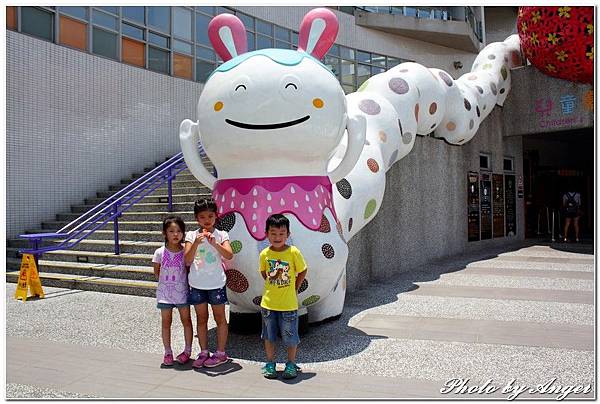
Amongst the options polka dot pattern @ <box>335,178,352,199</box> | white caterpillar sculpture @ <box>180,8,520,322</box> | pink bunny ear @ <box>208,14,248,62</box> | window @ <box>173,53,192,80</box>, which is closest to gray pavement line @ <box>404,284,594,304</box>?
polka dot pattern @ <box>335,178,352,199</box>

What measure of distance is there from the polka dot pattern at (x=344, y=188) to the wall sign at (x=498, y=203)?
7.65m

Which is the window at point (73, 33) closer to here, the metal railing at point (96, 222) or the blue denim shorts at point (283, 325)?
the metal railing at point (96, 222)

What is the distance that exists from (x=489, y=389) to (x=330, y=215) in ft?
6.36

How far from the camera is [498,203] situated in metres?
12.8

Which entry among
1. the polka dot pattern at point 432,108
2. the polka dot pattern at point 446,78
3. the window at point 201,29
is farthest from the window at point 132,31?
the polka dot pattern at point 432,108

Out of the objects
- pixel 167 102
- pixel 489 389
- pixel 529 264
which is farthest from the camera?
pixel 167 102

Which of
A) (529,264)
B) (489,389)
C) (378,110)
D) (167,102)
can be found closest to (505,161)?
(529,264)

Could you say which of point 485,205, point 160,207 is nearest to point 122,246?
point 160,207

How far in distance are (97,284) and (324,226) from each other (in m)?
3.96

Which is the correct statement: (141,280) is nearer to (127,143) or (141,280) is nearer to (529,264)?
(127,143)

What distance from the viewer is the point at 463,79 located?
1106 cm

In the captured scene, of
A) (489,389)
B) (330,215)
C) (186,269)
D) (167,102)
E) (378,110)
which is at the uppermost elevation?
(167,102)

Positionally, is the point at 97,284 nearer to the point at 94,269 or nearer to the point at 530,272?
the point at 94,269

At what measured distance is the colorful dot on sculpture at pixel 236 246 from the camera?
14.9 ft
